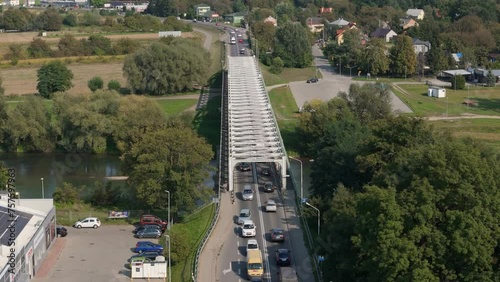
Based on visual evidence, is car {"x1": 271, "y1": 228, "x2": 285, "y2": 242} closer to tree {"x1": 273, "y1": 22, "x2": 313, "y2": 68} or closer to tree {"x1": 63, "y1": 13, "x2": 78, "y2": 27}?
tree {"x1": 273, "y1": 22, "x2": 313, "y2": 68}

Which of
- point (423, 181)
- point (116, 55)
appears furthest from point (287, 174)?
point (116, 55)

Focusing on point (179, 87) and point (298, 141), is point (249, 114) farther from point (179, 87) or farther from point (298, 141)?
point (179, 87)

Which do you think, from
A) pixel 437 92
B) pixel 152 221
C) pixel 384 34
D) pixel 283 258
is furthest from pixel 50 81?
pixel 384 34

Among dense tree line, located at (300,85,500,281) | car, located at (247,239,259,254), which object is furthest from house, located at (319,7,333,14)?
dense tree line, located at (300,85,500,281)

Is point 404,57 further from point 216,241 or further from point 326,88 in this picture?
point 216,241

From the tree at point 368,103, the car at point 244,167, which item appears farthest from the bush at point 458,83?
the car at point 244,167

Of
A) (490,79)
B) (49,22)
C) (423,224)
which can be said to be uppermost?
(49,22)

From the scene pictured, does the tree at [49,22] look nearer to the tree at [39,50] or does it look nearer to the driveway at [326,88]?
the tree at [39,50]
